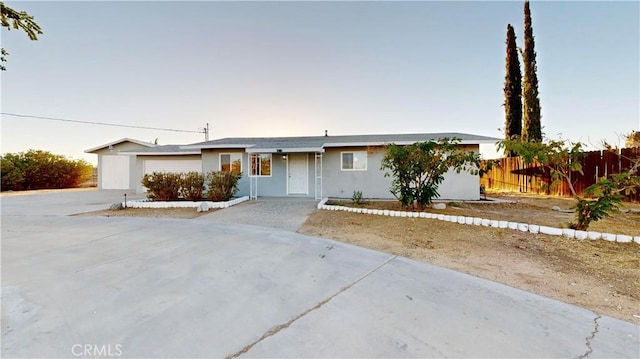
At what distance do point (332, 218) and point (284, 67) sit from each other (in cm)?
918

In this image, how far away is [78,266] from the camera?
4.20 m

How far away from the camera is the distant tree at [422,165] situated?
8.53 metres

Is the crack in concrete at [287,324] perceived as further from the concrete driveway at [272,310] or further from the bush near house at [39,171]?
the bush near house at [39,171]

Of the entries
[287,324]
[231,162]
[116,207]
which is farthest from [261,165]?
[287,324]

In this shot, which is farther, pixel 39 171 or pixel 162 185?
pixel 39 171

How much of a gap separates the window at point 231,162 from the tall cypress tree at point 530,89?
17968 millimetres

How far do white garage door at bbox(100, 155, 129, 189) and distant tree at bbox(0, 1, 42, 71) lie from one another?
20.3 m

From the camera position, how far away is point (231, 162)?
45.2 ft

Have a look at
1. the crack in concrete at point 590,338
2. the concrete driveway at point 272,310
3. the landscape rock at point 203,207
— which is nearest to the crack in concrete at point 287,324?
the concrete driveway at point 272,310

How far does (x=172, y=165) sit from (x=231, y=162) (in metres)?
7.33

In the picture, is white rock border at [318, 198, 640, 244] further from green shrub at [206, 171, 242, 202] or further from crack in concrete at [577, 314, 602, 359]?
green shrub at [206, 171, 242, 202]

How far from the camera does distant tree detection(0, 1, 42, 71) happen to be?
118 inches

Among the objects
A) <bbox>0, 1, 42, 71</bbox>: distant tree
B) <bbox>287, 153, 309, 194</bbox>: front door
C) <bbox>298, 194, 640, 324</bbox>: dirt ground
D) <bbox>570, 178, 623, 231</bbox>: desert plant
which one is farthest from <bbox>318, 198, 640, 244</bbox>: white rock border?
<bbox>0, 1, 42, 71</bbox>: distant tree

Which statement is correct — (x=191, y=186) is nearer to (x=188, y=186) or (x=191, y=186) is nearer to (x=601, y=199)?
(x=188, y=186)
